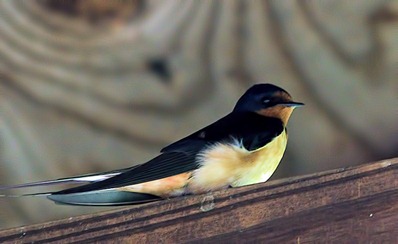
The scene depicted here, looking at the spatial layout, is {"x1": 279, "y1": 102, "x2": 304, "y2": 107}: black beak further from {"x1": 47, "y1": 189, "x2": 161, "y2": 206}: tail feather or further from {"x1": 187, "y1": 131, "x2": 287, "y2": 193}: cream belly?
{"x1": 47, "y1": 189, "x2": 161, "y2": 206}: tail feather

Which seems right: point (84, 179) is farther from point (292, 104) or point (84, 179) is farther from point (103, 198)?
point (292, 104)

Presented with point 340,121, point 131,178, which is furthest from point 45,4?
point 340,121

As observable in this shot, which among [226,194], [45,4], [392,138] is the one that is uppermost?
[45,4]

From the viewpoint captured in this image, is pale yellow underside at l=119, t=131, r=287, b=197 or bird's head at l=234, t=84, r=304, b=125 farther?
bird's head at l=234, t=84, r=304, b=125

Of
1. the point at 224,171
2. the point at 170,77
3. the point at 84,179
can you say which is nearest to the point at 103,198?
the point at 84,179

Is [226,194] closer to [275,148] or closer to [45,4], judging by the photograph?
[275,148]

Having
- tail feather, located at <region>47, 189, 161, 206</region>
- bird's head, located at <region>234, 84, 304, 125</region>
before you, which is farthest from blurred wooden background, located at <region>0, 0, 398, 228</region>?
tail feather, located at <region>47, 189, 161, 206</region>
